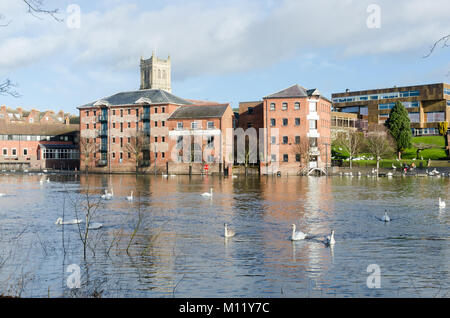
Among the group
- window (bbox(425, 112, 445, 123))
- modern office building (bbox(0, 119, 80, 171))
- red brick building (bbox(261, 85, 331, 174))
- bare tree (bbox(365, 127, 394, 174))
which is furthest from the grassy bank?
modern office building (bbox(0, 119, 80, 171))

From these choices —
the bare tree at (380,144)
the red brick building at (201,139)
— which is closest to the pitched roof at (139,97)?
the red brick building at (201,139)

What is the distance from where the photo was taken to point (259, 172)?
272 ft

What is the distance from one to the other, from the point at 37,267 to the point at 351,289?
992 cm

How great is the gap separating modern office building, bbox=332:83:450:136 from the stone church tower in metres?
62.8

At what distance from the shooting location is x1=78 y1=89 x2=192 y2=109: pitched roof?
9386 cm

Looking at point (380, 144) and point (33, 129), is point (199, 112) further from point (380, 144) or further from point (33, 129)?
point (33, 129)

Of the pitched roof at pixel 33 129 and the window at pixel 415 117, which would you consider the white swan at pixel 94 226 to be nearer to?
the pitched roof at pixel 33 129

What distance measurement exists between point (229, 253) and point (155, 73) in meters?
143

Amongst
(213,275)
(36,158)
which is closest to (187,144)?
(36,158)

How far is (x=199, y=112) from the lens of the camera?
292 feet

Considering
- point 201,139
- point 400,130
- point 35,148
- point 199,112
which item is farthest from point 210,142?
point 35,148

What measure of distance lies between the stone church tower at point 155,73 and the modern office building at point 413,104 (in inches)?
2473

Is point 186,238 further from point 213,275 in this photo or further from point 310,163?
point 310,163

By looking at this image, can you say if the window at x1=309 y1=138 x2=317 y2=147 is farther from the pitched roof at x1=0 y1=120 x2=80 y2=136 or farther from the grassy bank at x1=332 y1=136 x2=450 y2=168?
the pitched roof at x1=0 y1=120 x2=80 y2=136
